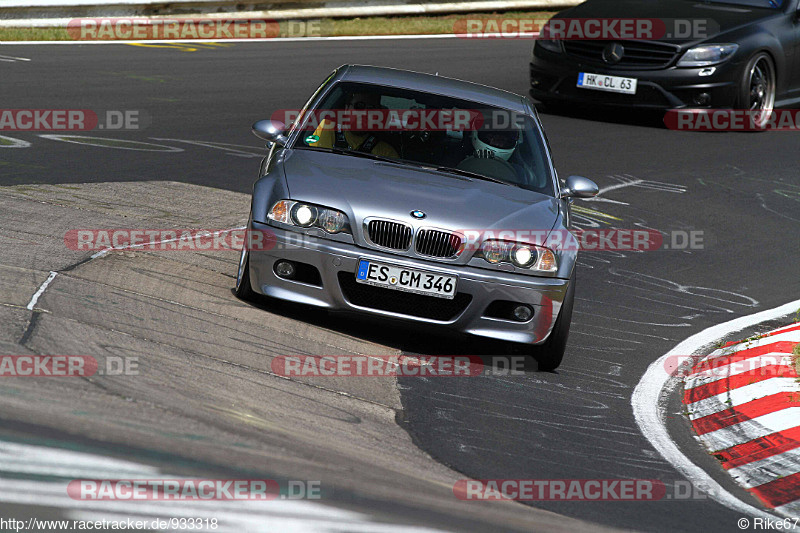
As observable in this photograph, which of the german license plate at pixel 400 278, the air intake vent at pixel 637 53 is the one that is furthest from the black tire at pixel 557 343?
the air intake vent at pixel 637 53

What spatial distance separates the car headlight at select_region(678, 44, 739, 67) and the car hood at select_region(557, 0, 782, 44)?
15cm

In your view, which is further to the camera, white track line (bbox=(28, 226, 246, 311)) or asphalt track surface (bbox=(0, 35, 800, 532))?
white track line (bbox=(28, 226, 246, 311))

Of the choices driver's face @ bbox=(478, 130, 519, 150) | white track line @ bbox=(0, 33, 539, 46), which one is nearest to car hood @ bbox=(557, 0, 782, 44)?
white track line @ bbox=(0, 33, 539, 46)

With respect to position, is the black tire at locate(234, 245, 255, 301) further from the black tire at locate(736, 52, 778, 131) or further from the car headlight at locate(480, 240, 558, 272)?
the black tire at locate(736, 52, 778, 131)

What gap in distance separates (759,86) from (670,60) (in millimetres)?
1435

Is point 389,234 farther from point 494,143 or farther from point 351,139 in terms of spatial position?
point 494,143

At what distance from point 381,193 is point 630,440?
1.94 meters

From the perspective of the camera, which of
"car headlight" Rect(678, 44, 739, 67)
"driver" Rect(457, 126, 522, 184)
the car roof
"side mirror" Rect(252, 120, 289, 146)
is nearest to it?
"driver" Rect(457, 126, 522, 184)

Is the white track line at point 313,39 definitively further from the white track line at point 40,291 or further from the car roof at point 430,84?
the white track line at point 40,291

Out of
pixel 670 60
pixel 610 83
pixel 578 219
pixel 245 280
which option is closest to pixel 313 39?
pixel 610 83

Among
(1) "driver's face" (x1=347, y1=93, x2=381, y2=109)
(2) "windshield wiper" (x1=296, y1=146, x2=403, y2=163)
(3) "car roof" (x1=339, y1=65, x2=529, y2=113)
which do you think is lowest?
(2) "windshield wiper" (x1=296, y1=146, x2=403, y2=163)

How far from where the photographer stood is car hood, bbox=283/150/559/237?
631 cm

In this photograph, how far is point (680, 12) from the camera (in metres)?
14.6

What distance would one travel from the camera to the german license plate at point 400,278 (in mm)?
6195
